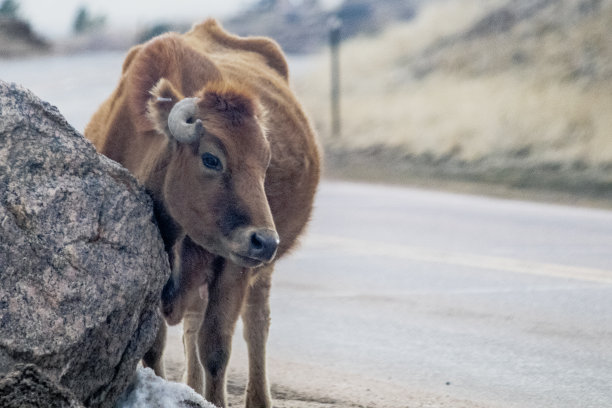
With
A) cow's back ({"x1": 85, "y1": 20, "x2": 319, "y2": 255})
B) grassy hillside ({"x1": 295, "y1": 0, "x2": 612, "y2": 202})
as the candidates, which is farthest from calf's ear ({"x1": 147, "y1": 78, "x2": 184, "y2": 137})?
grassy hillside ({"x1": 295, "y1": 0, "x2": 612, "y2": 202})

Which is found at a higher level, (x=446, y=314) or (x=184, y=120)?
(x=184, y=120)

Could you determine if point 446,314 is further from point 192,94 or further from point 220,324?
point 192,94

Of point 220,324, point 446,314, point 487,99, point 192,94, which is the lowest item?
point 220,324

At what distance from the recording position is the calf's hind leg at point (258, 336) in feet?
21.7

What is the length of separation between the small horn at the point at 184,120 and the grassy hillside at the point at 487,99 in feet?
46.2

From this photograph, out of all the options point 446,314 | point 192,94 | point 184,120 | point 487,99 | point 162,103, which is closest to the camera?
point 184,120

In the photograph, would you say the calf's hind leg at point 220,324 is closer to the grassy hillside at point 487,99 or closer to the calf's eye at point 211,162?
the calf's eye at point 211,162

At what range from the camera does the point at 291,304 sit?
9938 millimetres

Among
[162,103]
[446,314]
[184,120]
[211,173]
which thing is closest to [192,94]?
[162,103]

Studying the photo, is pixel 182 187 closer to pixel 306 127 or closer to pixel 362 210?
pixel 306 127

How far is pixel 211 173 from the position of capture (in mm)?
5387

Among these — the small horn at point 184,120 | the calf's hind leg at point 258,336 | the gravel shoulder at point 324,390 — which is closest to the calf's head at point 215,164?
the small horn at point 184,120

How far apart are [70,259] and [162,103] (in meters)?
1.20

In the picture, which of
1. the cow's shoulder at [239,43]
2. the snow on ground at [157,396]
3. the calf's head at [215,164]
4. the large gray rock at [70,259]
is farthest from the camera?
the cow's shoulder at [239,43]
